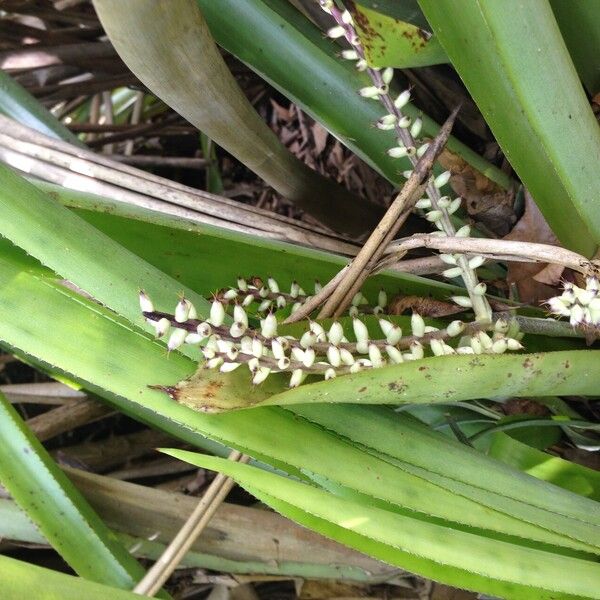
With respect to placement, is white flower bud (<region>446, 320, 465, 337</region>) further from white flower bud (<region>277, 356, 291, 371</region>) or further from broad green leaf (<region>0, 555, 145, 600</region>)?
broad green leaf (<region>0, 555, 145, 600</region>)

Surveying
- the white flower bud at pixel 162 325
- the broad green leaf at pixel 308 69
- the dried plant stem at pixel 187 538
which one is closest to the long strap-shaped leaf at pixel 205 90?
the broad green leaf at pixel 308 69

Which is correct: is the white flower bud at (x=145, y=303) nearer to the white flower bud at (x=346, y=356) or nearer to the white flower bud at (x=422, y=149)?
the white flower bud at (x=346, y=356)

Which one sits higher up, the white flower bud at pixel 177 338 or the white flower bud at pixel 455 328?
the white flower bud at pixel 177 338

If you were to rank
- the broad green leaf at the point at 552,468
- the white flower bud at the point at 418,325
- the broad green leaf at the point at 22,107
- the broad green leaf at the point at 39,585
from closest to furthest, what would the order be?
the broad green leaf at the point at 39,585, the white flower bud at the point at 418,325, the broad green leaf at the point at 552,468, the broad green leaf at the point at 22,107

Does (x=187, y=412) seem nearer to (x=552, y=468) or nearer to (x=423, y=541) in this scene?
(x=423, y=541)

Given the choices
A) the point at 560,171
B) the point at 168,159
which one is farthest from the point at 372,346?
the point at 168,159

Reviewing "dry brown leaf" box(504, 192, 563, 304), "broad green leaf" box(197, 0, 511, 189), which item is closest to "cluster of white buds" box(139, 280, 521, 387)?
"dry brown leaf" box(504, 192, 563, 304)

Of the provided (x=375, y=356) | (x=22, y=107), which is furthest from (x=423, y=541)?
(x=22, y=107)
